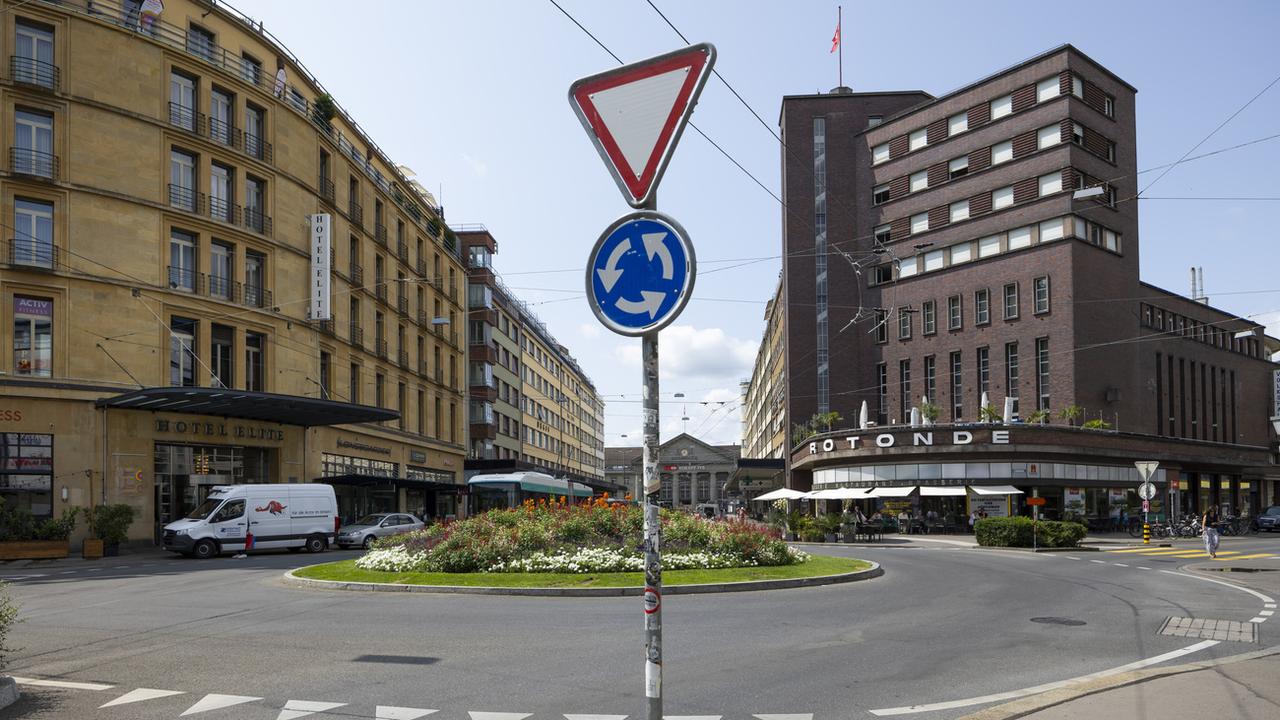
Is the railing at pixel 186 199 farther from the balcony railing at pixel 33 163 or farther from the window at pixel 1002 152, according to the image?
the window at pixel 1002 152

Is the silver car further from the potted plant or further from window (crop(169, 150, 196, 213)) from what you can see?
window (crop(169, 150, 196, 213))

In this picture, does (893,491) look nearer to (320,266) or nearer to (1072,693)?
(320,266)

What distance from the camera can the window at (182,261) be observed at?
1487 inches

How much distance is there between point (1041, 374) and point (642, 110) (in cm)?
5586

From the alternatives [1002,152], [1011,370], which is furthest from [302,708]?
[1002,152]

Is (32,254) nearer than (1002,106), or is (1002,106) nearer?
(32,254)

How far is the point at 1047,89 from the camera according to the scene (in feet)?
180

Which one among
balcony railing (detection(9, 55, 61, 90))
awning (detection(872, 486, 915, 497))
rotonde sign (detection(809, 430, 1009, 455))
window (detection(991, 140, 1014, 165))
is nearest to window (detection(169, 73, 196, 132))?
balcony railing (detection(9, 55, 61, 90))

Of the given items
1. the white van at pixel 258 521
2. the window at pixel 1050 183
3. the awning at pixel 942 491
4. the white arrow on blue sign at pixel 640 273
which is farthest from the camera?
the window at pixel 1050 183

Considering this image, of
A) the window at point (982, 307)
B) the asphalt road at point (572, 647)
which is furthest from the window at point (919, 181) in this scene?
the asphalt road at point (572, 647)

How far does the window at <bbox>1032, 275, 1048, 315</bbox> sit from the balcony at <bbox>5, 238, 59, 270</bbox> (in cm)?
4817

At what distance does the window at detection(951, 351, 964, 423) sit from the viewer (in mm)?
59750

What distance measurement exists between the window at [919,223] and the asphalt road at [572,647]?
151ft

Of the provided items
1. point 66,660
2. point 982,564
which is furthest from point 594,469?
point 66,660
